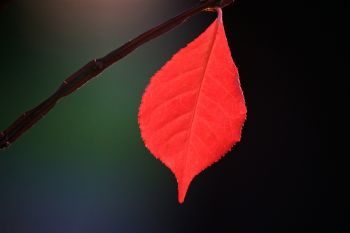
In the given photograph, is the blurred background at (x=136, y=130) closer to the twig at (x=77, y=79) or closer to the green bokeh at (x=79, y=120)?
the green bokeh at (x=79, y=120)

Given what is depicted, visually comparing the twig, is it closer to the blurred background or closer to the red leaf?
the red leaf

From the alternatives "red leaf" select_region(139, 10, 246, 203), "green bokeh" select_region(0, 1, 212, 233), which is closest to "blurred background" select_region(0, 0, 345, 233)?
"green bokeh" select_region(0, 1, 212, 233)

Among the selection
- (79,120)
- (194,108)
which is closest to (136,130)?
(79,120)

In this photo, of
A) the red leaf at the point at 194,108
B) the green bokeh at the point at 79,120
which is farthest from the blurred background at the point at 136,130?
the red leaf at the point at 194,108

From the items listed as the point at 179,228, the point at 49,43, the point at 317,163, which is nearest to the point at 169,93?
the point at 317,163

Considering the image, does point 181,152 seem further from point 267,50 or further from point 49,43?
point 49,43

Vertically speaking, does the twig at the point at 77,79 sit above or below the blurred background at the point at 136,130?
above

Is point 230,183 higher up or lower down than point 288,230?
higher up
